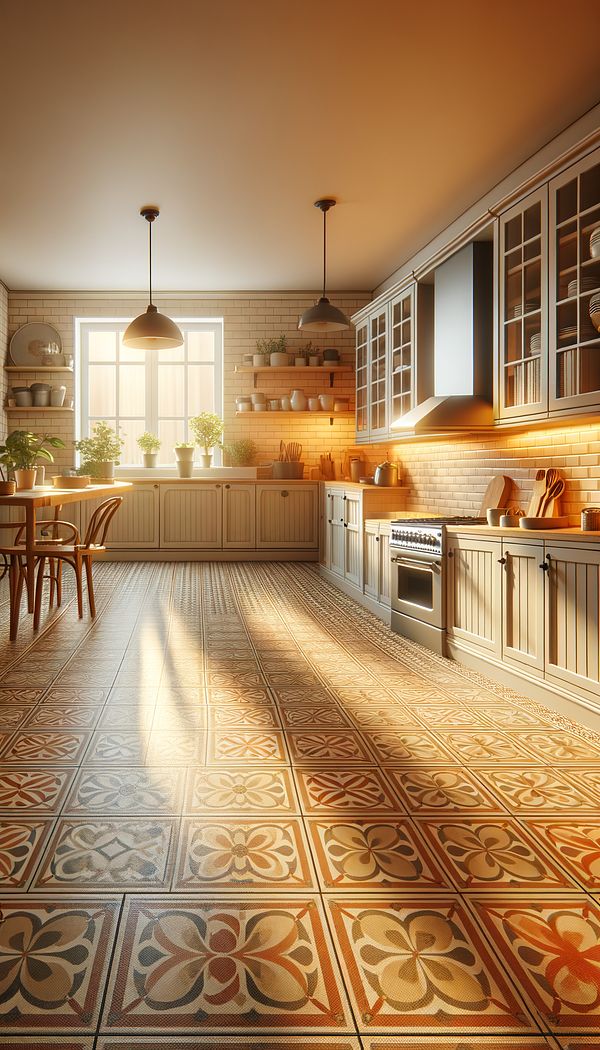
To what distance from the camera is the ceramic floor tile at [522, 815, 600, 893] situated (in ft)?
6.06

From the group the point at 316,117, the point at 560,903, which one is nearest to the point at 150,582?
the point at 316,117

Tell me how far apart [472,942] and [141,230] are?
6.14 m

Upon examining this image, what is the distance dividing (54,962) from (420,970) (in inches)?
29.4

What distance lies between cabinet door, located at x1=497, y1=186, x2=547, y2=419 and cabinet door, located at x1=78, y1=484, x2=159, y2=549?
197 inches

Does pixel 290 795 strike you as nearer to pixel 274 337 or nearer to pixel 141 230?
pixel 141 230

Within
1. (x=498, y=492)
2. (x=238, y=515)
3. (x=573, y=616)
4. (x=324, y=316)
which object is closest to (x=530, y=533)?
(x=573, y=616)

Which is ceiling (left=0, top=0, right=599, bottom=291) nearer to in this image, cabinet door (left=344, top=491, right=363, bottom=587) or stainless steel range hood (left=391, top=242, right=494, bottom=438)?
stainless steel range hood (left=391, top=242, right=494, bottom=438)

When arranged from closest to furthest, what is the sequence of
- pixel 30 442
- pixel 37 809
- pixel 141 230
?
pixel 37 809
pixel 30 442
pixel 141 230

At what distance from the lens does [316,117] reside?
425 centimetres

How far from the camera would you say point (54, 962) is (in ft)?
4.86

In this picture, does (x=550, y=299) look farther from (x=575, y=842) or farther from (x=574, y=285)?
(x=575, y=842)

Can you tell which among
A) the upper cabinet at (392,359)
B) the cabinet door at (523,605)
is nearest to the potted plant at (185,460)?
the upper cabinet at (392,359)

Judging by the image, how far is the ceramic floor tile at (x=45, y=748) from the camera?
2.56 metres

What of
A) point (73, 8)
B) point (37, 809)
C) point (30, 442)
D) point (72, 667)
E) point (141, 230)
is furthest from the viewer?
point (141, 230)
